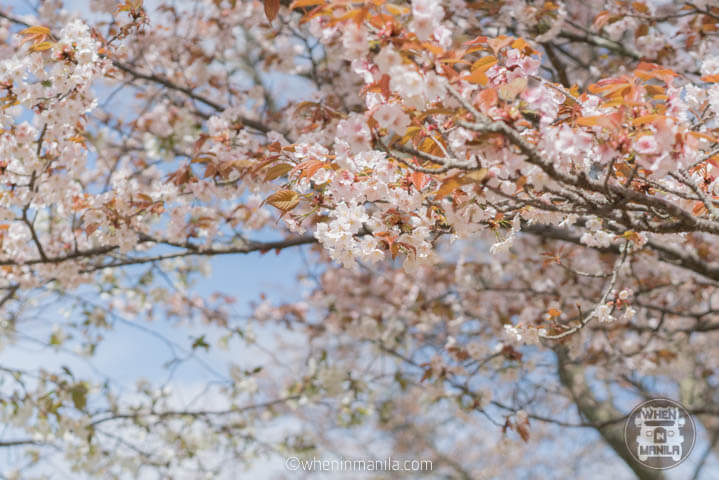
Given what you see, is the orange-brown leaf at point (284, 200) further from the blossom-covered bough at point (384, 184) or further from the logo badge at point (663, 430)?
the logo badge at point (663, 430)

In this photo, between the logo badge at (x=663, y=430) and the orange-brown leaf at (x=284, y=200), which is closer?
the orange-brown leaf at (x=284, y=200)

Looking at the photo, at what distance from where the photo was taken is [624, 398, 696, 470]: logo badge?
3025 millimetres

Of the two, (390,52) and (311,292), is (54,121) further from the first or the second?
(311,292)

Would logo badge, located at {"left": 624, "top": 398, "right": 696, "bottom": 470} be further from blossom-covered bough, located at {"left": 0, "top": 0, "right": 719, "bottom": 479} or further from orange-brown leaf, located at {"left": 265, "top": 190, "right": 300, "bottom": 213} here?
orange-brown leaf, located at {"left": 265, "top": 190, "right": 300, "bottom": 213}

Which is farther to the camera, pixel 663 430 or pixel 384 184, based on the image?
→ pixel 663 430

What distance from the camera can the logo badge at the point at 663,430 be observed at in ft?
9.93

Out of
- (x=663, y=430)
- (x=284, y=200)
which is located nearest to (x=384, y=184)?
(x=284, y=200)

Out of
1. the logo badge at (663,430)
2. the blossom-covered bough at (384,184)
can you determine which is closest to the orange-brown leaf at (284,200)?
the blossom-covered bough at (384,184)

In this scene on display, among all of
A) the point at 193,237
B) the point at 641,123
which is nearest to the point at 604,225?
the point at 641,123

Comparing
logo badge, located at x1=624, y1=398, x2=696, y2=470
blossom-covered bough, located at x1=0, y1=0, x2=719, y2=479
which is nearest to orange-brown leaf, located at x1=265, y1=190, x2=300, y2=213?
blossom-covered bough, located at x1=0, y1=0, x2=719, y2=479

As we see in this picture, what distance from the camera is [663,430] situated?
3143 millimetres

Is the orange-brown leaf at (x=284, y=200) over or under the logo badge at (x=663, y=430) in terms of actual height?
over

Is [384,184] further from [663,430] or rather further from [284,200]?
[663,430]

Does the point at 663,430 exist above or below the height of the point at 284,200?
below
